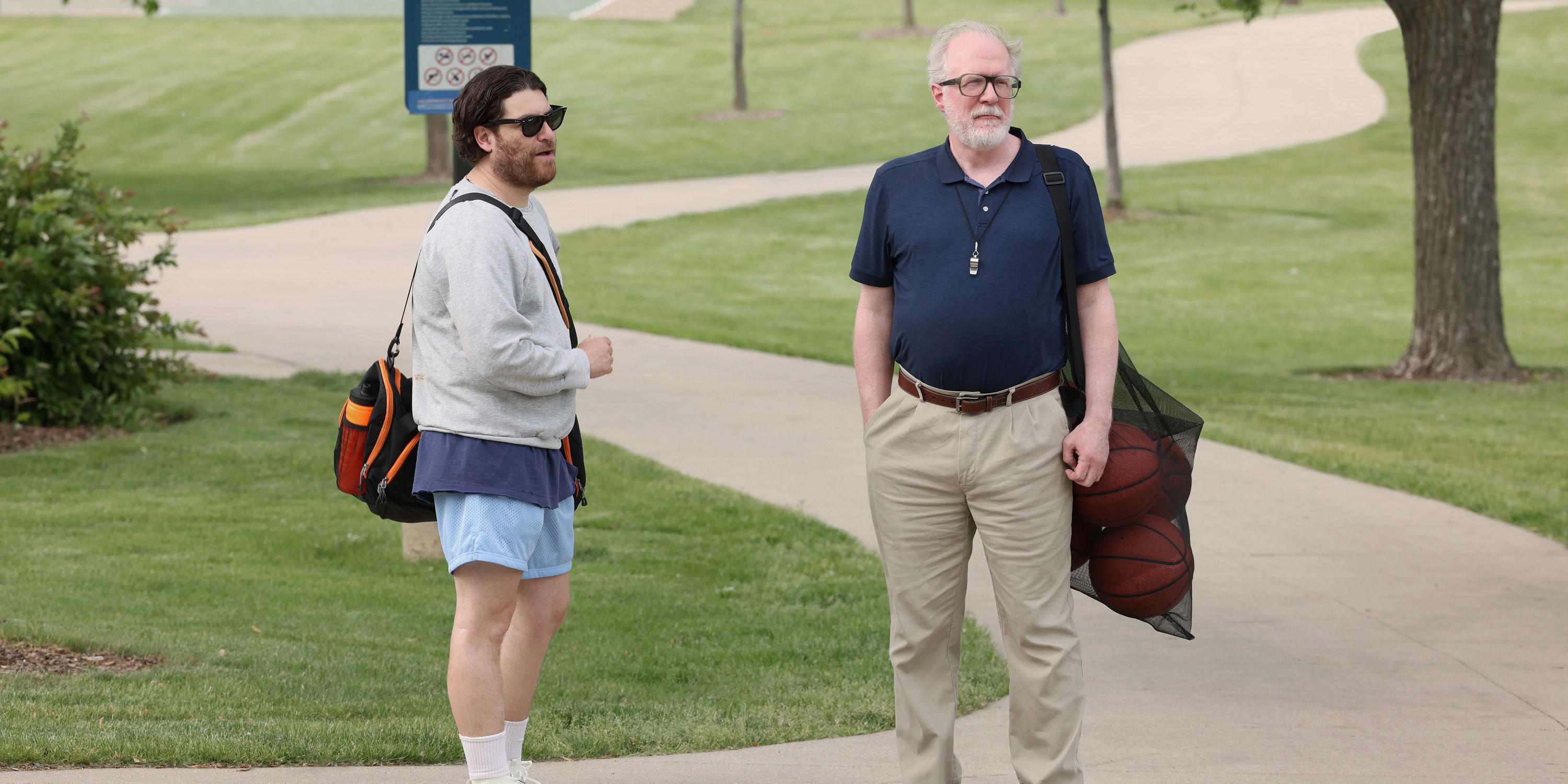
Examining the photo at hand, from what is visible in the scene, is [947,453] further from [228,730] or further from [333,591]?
[333,591]

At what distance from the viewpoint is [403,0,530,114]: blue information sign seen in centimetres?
668

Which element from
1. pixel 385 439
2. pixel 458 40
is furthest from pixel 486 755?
pixel 458 40

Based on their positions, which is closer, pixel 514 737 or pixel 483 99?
pixel 483 99

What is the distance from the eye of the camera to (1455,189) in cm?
1241

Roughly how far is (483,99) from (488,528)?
1.00 meters

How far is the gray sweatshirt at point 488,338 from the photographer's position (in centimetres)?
361

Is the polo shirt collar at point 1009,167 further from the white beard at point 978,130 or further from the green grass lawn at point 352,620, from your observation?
the green grass lawn at point 352,620

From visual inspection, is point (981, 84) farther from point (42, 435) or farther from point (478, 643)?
point (42, 435)

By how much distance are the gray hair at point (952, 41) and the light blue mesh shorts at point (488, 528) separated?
1.42m

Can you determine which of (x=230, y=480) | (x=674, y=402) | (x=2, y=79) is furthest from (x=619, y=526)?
(x=2, y=79)

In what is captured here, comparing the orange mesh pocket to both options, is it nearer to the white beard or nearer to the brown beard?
the brown beard

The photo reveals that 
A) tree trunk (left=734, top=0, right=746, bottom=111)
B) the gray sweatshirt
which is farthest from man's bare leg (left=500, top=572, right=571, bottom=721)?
tree trunk (left=734, top=0, right=746, bottom=111)

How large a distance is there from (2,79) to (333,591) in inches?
1664

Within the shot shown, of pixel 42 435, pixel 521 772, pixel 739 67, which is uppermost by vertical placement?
pixel 739 67
